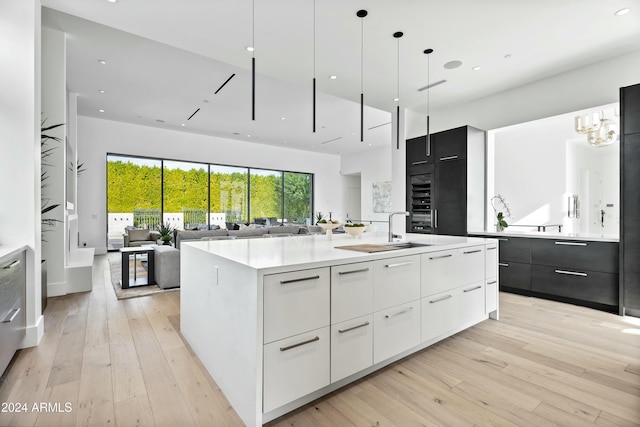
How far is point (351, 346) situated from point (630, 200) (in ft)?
10.9

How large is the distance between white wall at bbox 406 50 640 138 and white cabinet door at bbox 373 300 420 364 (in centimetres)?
358

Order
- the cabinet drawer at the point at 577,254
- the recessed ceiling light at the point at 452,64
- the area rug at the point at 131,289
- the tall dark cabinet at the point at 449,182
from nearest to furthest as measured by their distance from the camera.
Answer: the cabinet drawer at the point at 577,254 < the recessed ceiling light at the point at 452,64 < the area rug at the point at 131,289 < the tall dark cabinet at the point at 449,182

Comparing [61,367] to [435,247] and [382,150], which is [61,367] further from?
[382,150]

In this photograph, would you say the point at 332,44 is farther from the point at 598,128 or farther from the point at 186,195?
the point at 186,195

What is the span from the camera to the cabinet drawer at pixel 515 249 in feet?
12.7

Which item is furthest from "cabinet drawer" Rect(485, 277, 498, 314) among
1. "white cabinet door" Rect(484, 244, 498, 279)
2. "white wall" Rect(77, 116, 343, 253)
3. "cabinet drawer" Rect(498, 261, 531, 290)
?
"white wall" Rect(77, 116, 343, 253)

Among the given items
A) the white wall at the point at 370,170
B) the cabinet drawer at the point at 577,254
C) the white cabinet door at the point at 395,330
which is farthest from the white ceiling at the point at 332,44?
the white wall at the point at 370,170

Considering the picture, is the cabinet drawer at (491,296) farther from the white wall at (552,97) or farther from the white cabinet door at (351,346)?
the white wall at (552,97)

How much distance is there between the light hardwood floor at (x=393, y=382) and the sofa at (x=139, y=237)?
4.81 m

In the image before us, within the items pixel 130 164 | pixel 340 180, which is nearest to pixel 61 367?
pixel 130 164

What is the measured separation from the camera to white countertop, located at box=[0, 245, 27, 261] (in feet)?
6.25

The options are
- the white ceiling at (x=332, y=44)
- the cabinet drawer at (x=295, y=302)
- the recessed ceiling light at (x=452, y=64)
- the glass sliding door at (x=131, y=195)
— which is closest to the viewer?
the cabinet drawer at (x=295, y=302)

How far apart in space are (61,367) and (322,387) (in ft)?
5.91

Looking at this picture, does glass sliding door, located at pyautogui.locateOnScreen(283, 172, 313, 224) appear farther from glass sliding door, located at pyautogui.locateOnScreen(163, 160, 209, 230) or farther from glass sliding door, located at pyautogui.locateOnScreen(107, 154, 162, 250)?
glass sliding door, located at pyautogui.locateOnScreen(107, 154, 162, 250)
